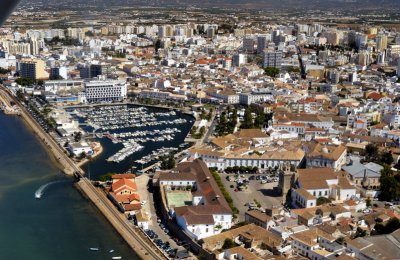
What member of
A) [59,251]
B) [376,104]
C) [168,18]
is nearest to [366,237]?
[59,251]

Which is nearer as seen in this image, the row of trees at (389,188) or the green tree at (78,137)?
the row of trees at (389,188)

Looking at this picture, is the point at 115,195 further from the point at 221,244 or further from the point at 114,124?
the point at 114,124

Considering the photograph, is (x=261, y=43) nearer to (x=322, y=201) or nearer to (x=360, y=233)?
(x=322, y=201)

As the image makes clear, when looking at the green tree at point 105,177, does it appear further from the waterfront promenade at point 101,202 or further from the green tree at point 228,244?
the green tree at point 228,244

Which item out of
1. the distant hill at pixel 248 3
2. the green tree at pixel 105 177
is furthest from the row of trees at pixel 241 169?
the distant hill at pixel 248 3

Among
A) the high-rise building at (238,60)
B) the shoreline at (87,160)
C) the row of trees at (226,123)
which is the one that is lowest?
the shoreline at (87,160)

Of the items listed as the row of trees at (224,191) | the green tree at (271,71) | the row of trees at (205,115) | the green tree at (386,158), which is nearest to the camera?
the row of trees at (224,191)

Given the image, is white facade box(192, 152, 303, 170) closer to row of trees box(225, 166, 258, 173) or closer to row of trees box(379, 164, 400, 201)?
row of trees box(225, 166, 258, 173)
